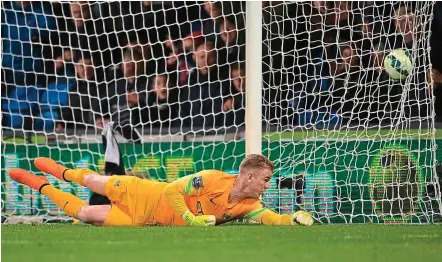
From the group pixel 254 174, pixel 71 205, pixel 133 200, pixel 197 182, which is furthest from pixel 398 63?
pixel 71 205

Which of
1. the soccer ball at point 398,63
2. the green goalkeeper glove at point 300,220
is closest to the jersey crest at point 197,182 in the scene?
the green goalkeeper glove at point 300,220

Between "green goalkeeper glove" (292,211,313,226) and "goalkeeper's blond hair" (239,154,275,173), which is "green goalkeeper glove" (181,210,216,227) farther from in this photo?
"green goalkeeper glove" (292,211,313,226)

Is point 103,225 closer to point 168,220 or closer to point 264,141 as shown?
point 168,220

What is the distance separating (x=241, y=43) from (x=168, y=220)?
8.16 ft

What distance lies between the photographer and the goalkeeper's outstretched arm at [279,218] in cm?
768

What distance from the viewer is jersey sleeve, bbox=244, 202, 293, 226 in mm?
7688

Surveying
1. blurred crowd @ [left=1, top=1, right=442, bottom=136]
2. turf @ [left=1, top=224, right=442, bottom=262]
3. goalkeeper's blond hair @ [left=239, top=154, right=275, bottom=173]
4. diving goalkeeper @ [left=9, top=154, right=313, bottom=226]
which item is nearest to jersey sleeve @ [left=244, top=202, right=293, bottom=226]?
diving goalkeeper @ [left=9, top=154, right=313, bottom=226]

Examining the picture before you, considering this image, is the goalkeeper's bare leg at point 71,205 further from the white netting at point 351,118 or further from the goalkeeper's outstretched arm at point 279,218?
the white netting at point 351,118

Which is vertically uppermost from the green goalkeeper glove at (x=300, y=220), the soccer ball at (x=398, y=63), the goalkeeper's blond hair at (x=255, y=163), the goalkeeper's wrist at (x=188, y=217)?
the soccer ball at (x=398, y=63)

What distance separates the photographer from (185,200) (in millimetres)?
7738

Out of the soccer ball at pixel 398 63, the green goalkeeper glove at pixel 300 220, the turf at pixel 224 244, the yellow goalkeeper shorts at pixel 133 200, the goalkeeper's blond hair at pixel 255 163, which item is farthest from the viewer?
the soccer ball at pixel 398 63

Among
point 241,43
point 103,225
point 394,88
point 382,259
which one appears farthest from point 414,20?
point 382,259

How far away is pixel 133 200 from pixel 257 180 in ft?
3.51

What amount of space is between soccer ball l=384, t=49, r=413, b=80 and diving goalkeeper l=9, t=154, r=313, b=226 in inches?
75.9
